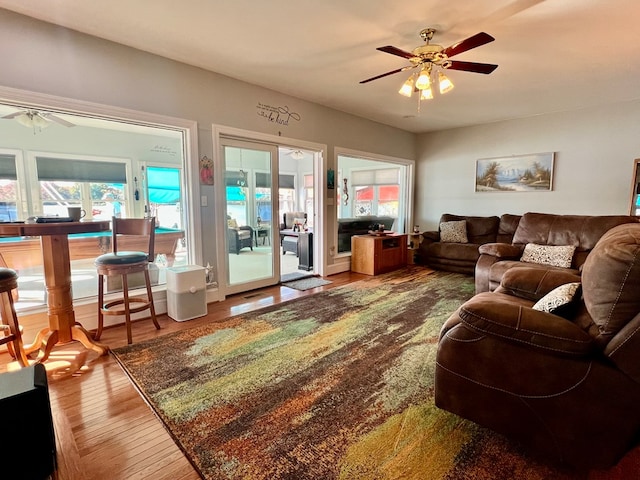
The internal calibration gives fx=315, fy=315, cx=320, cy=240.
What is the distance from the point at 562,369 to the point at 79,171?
671cm

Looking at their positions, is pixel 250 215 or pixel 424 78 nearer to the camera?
pixel 424 78

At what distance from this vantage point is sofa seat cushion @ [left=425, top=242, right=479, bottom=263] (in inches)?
198

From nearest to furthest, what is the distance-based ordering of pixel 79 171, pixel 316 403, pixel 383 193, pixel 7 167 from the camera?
pixel 316 403
pixel 7 167
pixel 79 171
pixel 383 193

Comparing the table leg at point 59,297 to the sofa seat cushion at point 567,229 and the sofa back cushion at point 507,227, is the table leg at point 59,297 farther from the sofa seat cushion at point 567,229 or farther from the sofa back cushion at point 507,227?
the sofa back cushion at point 507,227

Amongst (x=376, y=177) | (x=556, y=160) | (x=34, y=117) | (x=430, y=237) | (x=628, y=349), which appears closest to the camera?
(x=628, y=349)

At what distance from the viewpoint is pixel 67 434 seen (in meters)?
1.60

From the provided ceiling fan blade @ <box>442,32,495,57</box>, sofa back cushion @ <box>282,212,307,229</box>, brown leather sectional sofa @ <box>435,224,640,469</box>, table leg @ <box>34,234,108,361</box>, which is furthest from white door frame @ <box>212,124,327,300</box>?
sofa back cushion @ <box>282,212,307,229</box>

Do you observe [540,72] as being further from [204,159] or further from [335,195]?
[204,159]

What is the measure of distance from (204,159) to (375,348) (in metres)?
2.66

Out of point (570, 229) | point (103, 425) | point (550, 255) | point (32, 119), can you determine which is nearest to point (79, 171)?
point (32, 119)

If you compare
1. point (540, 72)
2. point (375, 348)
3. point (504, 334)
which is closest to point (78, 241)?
point (375, 348)

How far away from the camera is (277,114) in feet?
13.5

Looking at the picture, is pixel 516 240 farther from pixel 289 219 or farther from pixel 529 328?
pixel 289 219

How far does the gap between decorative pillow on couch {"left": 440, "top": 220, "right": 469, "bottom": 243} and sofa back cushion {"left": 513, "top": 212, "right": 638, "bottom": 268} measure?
3.97 ft
